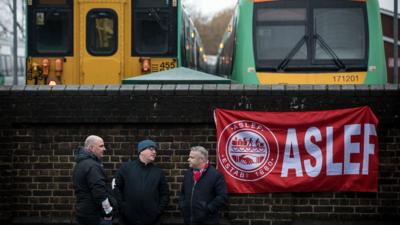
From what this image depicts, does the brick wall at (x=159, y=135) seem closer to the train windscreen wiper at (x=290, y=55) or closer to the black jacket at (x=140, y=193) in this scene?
the black jacket at (x=140, y=193)


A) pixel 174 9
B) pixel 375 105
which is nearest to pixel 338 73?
pixel 174 9

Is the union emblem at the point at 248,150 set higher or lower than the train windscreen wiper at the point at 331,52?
lower

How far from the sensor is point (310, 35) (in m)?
14.2

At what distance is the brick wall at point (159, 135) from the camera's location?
30.9 ft

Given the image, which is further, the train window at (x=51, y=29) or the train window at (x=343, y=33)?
the train window at (x=51, y=29)

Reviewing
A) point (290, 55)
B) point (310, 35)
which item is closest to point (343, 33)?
point (310, 35)

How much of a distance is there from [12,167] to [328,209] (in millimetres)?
4004

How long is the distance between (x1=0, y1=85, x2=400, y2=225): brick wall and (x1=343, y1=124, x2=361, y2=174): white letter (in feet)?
0.95

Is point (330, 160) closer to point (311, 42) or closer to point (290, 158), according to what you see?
point (290, 158)

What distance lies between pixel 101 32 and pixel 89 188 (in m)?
7.83

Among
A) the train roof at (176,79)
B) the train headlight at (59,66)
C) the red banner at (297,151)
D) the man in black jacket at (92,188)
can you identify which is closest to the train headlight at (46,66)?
the train headlight at (59,66)

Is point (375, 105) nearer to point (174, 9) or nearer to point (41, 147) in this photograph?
point (41, 147)

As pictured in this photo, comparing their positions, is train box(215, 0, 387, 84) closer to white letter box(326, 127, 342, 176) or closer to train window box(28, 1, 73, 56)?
train window box(28, 1, 73, 56)

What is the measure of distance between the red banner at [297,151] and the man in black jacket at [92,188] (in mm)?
2081
